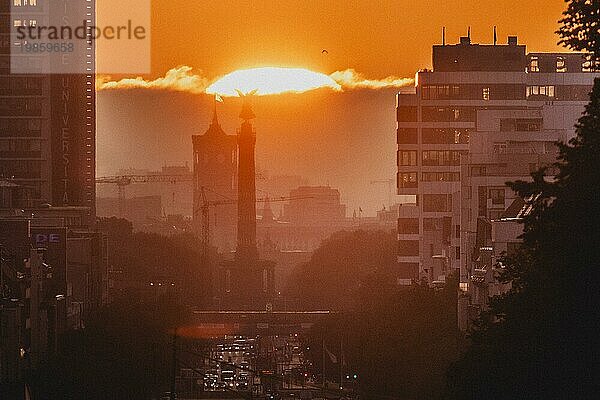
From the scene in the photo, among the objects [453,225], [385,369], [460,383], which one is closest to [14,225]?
[385,369]

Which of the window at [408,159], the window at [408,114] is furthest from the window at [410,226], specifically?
the window at [408,114]

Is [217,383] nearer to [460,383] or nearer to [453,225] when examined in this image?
[453,225]

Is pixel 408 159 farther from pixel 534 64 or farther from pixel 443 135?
pixel 534 64

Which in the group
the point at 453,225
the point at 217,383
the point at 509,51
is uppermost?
the point at 509,51

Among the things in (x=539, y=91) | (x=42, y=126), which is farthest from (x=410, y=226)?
(x=42, y=126)

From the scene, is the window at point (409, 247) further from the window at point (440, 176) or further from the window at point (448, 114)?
the window at point (448, 114)
